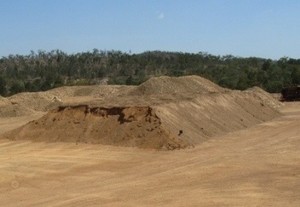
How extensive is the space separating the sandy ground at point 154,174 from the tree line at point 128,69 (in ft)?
146

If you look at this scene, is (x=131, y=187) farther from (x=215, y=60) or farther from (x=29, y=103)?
(x=215, y=60)

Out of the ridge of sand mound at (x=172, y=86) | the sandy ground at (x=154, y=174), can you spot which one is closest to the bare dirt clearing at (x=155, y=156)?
the sandy ground at (x=154, y=174)

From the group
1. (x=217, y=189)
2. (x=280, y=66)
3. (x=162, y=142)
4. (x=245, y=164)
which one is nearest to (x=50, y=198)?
(x=217, y=189)

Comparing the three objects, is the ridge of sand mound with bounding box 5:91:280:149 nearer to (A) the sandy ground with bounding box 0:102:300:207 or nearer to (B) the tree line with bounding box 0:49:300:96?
(A) the sandy ground with bounding box 0:102:300:207

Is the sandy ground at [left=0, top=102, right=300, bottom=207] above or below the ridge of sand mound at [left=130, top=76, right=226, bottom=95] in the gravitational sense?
below

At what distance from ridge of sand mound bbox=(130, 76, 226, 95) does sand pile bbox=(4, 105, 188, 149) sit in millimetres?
17036

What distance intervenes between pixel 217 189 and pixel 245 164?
368cm

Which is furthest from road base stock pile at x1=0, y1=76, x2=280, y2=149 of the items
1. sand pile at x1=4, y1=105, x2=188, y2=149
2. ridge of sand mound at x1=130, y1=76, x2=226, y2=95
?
ridge of sand mound at x1=130, y1=76, x2=226, y2=95

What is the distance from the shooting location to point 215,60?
118125 mm

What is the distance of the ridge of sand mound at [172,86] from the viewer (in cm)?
4241

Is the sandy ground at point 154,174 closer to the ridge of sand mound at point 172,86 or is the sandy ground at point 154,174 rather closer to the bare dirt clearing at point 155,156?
the bare dirt clearing at point 155,156

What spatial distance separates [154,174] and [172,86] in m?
27.8

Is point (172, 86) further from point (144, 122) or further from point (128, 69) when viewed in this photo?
point (128, 69)

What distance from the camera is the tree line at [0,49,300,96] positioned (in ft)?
227
